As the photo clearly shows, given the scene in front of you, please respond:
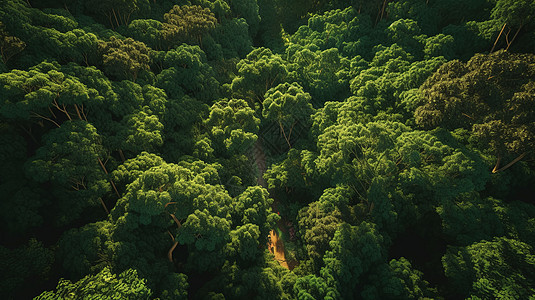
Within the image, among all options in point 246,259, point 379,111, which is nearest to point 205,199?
point 246,259

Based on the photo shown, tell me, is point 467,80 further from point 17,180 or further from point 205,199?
point 17,180

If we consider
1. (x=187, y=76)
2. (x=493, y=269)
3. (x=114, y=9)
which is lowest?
(x=493, y=269)

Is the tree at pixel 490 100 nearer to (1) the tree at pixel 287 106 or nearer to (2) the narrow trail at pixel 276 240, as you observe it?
(1) the tree at pixel 287 106

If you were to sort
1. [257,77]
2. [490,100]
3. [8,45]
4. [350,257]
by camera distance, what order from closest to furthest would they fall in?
1. [8,45]
2. [350,257]
3. [490,100]
4. [257,77]

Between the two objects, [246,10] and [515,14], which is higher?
[246,10]

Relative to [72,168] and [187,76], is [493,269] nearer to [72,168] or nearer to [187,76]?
[72,168]

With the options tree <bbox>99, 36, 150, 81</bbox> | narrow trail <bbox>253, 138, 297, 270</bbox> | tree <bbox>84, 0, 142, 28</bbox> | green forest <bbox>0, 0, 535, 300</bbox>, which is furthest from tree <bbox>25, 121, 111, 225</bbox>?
tree <bbox>84, 0, 142, 28</bbox>

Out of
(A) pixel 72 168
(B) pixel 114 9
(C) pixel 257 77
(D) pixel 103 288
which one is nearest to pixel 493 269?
(D) pixel 103 288

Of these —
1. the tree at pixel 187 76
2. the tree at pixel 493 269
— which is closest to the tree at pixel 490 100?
the tree at pixel 493 269

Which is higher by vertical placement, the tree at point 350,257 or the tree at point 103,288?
the tree at point 350,257

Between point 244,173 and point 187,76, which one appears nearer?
point 244,173
